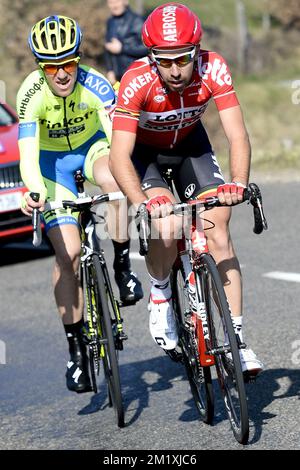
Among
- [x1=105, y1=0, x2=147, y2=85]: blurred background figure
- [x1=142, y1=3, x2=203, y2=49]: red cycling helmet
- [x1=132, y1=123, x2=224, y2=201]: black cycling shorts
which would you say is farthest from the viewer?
[x1=105, y1=0, x2=147, y2=85]: blurred background figure

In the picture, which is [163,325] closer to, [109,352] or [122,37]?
[109,352]

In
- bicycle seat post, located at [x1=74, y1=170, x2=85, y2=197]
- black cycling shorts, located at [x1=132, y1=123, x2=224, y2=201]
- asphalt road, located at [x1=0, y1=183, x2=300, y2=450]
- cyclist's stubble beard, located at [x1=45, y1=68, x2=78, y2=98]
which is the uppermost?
cyclist's stubble beard, located at [x1=45, y1=68, x2=78, y2=98]

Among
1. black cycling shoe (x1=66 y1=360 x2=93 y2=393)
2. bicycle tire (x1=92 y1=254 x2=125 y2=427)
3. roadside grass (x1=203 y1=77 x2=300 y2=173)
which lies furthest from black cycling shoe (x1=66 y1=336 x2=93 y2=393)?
roadside grass (x1=203 y1=77 x2=300 y2=173)

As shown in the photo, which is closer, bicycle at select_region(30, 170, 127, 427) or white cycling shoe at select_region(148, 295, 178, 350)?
bicycle at select_region(30, 170, 127, 427)

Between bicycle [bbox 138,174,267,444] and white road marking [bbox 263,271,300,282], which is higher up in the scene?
bicycle [bbox 138,174,267,444]

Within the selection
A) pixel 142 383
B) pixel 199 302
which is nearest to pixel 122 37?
pixel 142 383

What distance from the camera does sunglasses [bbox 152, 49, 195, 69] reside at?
6.05 metres

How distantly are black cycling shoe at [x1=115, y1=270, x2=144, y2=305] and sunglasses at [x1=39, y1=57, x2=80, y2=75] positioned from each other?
1437 mm

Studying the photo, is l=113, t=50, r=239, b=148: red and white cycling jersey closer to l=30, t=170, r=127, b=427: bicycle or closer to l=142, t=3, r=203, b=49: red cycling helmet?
l=142, t=3, r=203, b=49: red cycling helmet

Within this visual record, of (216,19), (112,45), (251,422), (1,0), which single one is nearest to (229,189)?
(251,422)

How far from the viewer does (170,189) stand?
6.84 meters

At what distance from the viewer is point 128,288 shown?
7.66m

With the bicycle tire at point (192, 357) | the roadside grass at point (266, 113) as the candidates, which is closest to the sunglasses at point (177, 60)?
the bicycle tire at point (192, 357)

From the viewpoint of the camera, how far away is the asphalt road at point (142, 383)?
6273mm
